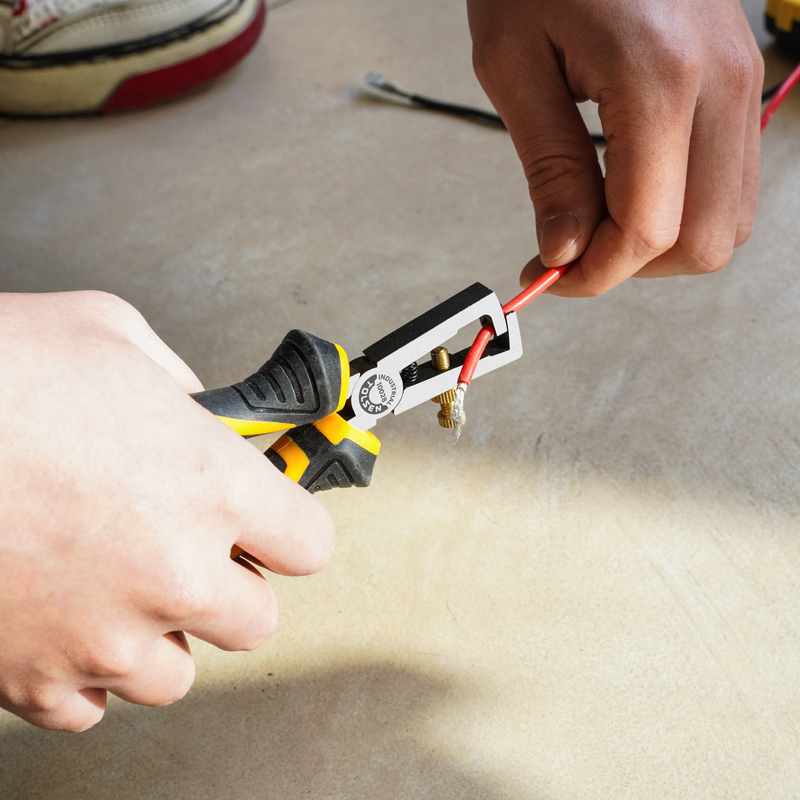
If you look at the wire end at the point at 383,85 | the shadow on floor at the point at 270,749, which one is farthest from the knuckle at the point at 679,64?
the wire end at the point at 383,85

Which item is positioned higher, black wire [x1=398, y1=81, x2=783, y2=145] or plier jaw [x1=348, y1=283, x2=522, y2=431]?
plier jaw [x1=348, y1=283, x2=522, y2=431]

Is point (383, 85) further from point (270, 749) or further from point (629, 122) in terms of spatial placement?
point (270, 749)

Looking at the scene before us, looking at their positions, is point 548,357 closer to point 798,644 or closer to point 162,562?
point 798,644

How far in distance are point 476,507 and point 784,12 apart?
1.24 metres

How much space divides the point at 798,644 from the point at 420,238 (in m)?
0.74

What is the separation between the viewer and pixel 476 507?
79 centimetres

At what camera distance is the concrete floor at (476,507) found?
62cm

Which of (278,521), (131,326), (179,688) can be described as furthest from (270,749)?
(131,326)

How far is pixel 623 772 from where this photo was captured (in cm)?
61

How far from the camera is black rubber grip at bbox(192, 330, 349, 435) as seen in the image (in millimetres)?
532

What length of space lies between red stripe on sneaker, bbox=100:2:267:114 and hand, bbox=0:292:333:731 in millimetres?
1180

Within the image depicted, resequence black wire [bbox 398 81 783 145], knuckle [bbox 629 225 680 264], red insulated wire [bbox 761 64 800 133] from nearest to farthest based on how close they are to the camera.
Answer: knuckle [bbox 629 225 680 264] → red insulated wire [bbox 761 64 800 133] → black wire [bbox 398 81 783 145]

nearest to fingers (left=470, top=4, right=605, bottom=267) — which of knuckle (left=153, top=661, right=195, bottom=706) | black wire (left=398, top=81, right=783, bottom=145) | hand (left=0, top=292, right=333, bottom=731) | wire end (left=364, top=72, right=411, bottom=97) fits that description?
hand (left=0, top=292, right=333, bottom=731)

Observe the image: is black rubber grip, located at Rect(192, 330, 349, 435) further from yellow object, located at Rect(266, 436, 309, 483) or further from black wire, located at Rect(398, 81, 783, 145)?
black wire, located at Rect(398, 81, 783, 145)
